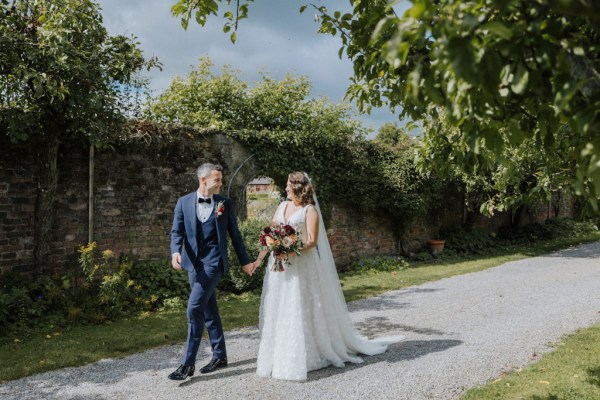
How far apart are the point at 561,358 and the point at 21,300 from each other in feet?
22.0

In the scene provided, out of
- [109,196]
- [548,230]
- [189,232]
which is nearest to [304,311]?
[189,232]

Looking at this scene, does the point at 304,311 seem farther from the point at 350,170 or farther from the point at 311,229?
the point at 350,170

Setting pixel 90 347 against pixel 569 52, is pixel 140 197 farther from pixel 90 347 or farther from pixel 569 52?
pixel 569 52

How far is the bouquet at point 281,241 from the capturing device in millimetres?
4684

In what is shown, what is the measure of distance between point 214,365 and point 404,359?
6.40ft

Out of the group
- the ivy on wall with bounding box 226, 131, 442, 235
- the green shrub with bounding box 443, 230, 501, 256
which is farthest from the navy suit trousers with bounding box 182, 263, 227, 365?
the green shrub with bounding box 443, 230, 501, 256

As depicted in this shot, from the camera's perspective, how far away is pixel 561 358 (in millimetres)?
4746

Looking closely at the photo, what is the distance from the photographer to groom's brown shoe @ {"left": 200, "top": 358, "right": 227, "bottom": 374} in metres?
4.62

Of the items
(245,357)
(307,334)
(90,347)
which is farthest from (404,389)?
(90,347)

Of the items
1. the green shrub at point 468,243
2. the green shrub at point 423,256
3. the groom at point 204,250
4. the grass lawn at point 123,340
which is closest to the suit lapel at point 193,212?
the groom at point 204,250

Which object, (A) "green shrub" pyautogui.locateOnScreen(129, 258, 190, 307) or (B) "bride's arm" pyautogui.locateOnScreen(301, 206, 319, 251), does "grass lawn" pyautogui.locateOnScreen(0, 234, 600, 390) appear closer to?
(A) "green shrub" pyautogui.locateOnScreen(129, 258, 190, 307)

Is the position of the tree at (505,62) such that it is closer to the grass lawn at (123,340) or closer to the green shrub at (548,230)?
the grass lawn at (123,340)

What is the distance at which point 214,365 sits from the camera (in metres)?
4.69

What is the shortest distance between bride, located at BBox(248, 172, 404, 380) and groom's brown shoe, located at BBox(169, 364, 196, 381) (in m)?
0.65
